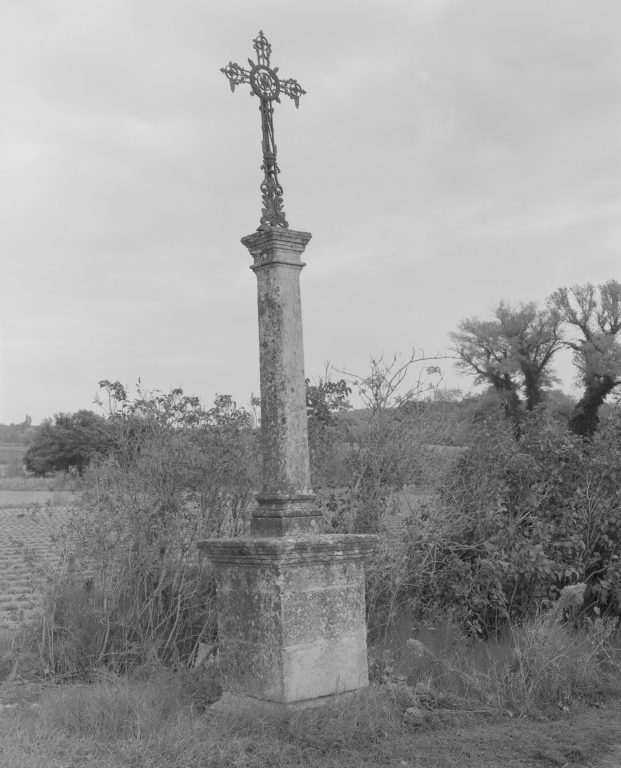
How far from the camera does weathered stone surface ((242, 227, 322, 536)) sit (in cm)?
537

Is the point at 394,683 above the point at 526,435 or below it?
below

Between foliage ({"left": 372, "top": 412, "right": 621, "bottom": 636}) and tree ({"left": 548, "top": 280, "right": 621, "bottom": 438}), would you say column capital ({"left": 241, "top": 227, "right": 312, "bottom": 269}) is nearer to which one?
foliage ({"left": 372, "top": 412, "right": 621, "bottom": 636})

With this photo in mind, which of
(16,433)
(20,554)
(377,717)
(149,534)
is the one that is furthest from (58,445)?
(377,717)

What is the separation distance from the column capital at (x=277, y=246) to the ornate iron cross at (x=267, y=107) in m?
0.10

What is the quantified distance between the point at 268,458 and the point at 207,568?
1.79 meters

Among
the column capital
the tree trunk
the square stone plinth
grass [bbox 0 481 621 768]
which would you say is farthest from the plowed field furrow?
the tree trunk

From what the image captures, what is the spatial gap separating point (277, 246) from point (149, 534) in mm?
2832

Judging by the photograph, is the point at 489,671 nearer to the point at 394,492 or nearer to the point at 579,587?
the point at 579,587

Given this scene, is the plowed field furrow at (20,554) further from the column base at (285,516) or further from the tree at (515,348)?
the tree at (515,348)

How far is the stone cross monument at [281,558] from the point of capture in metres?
4.89

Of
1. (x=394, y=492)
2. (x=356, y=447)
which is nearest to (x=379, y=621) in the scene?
(x=394, y=492)

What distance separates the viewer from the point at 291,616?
489cm

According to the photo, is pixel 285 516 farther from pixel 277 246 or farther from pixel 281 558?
pixel 277 246

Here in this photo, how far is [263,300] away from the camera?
5.62 m
